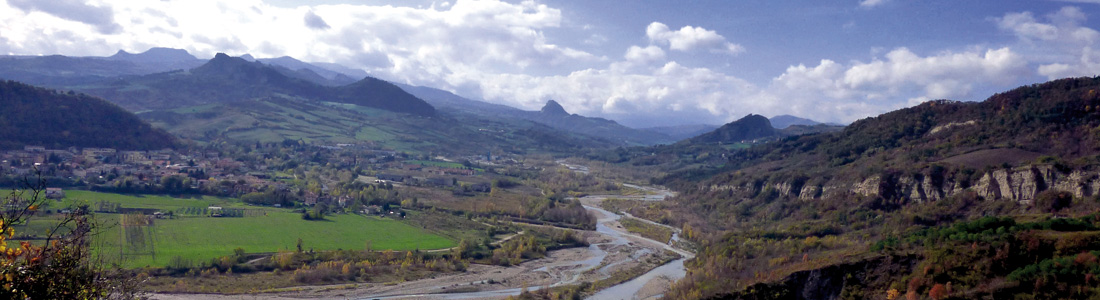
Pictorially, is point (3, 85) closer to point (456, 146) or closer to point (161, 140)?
point (161, 140)

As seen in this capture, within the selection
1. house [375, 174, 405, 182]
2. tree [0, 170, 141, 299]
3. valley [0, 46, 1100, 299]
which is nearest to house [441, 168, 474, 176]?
valley [0, 46, 1100, 299]

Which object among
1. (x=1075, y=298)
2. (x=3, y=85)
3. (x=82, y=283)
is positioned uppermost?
(x=3, y=85)

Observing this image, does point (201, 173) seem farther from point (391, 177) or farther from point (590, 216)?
point (590, 216)

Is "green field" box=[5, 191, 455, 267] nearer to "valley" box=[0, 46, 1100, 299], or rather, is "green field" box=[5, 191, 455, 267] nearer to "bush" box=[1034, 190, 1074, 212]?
"valley" box=[0, 46, 1100, 299]

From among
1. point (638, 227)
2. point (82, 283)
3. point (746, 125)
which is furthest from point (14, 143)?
point (746, 125)

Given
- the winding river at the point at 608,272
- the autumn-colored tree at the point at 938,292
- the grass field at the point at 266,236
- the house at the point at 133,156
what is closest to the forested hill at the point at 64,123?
the house at the point at 133,156

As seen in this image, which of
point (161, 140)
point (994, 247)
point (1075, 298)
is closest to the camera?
point (1075, 298)

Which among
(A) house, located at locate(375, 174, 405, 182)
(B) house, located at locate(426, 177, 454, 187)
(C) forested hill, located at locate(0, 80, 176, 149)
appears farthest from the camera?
(A) house, located at locate(375, 174, 405, 182)
